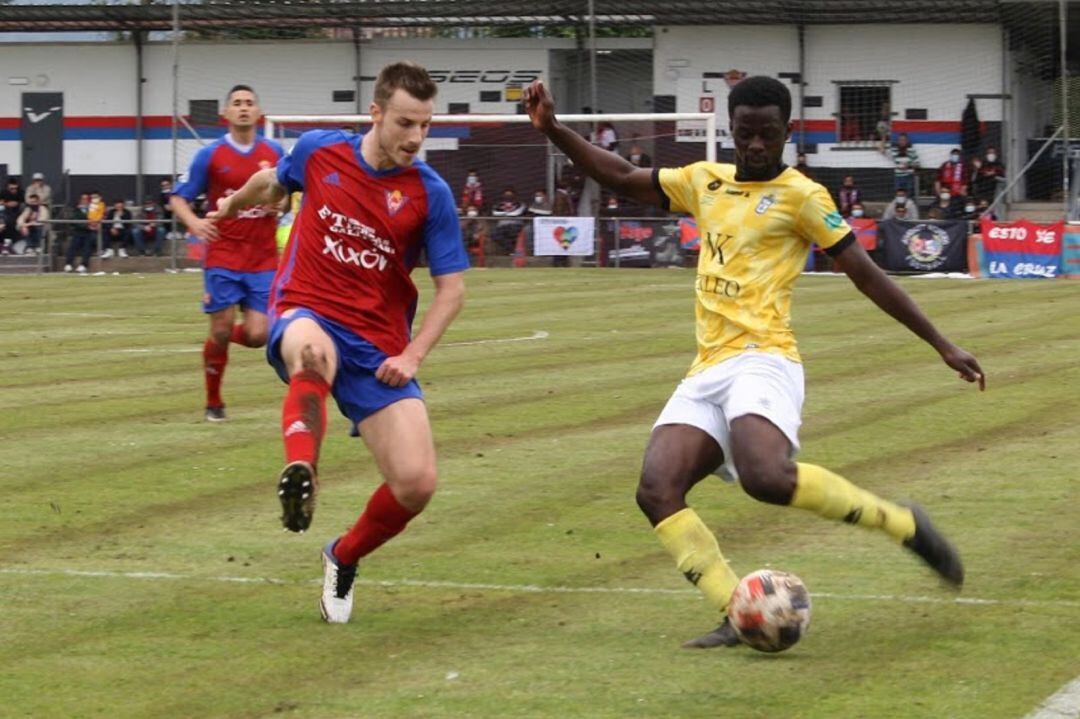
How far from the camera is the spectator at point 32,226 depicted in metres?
40.1

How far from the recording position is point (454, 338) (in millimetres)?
22016

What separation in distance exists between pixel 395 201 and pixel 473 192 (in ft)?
106

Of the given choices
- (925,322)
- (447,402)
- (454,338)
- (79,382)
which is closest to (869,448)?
(447,402)

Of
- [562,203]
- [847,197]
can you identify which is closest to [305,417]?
[562,203]

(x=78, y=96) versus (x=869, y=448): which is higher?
(x=78, y=96)

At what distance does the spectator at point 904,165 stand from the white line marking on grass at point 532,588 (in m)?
34.3

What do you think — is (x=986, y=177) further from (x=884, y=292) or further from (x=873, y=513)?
(x=873, y=513)

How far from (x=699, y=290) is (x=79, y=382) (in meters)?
11.0

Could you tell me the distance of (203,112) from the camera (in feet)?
152

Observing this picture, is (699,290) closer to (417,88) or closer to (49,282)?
(417,88)

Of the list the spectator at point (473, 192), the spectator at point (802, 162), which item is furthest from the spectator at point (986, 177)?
the spectator at point (473, 192)

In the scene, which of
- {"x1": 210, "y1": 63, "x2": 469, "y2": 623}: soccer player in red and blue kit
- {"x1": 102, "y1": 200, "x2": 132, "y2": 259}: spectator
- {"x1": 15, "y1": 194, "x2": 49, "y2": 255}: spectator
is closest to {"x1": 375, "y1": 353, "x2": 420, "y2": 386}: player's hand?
{"x1": 210, "y1": 63, "x2": 469, "y2": 623}: soccer player in red and blue kit

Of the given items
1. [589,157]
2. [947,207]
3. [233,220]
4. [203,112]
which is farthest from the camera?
[203,112]

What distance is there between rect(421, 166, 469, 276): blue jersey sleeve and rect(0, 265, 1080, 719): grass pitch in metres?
1.38
